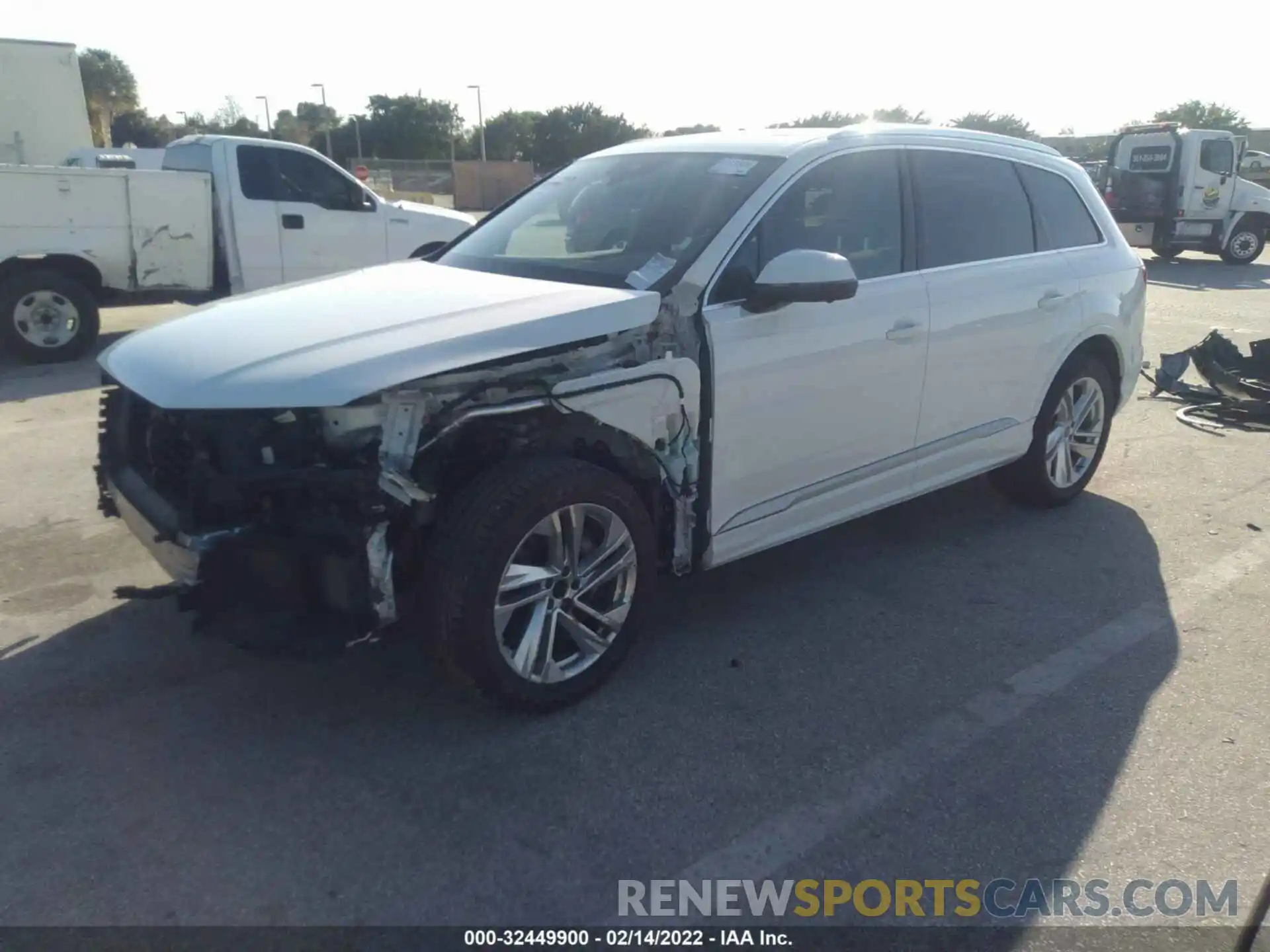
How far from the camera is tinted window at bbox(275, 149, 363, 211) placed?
1030 cm

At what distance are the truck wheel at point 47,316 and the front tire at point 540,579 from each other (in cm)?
753

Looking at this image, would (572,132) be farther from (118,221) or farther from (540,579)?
(540,579)

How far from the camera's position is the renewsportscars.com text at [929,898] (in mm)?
2605

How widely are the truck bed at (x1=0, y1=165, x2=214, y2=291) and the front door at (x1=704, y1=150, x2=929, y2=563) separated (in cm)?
733

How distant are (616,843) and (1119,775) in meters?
1.58

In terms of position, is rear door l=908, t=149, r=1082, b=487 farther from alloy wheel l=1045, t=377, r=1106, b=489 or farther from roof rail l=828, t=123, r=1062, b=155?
alloy wheel l=1045, t=377, r=1106, b=489

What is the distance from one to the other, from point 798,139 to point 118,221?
7.26 metres

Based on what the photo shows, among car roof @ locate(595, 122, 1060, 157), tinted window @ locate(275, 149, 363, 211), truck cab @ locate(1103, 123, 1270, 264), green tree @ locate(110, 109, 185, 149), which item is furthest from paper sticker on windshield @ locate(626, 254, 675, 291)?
green tree @ locate(110, 109, 185, 149)

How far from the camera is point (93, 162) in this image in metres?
12.9

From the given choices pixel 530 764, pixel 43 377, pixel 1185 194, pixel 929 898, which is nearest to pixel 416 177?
pixel 1185 194

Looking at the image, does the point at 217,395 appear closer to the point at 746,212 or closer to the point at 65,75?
the point at 746,212

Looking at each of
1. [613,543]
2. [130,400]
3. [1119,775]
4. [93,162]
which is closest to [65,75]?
[93,162]

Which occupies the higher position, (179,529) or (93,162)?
(93,162)

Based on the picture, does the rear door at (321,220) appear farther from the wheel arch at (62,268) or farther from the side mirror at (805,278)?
the side mirror at (805,278)
